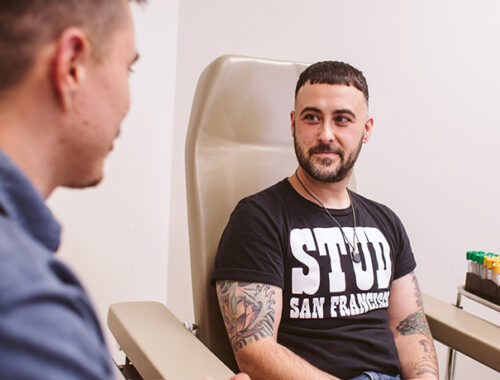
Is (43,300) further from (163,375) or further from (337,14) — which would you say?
(337,14)

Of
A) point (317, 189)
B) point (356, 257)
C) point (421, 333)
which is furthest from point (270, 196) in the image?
point (421, 333)

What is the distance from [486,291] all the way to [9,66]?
120 centimetres

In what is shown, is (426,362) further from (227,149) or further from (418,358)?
(227,149)

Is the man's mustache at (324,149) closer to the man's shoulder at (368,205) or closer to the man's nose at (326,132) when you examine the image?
the man's nose at (326,132)

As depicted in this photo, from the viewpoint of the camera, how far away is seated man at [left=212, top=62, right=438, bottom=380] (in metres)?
1.09

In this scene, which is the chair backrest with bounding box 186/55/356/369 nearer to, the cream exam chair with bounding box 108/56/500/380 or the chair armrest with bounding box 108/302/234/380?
the cream exam chair with bounding box 108/56/500/380

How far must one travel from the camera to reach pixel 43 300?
1.18 feet

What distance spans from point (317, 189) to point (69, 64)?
2.92 feet

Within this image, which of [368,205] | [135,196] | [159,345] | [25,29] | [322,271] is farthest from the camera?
[135,196]

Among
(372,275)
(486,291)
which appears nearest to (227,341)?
(372,275)

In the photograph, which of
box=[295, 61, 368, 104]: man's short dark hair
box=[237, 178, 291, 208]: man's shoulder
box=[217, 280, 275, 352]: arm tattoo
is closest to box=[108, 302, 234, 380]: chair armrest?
box=[217, 280, 275, 352]: arm tattoo

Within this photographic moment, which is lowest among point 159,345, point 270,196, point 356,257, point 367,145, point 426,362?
point 426,362

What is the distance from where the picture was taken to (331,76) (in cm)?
128

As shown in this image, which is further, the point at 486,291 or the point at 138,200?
the point at 138,200
